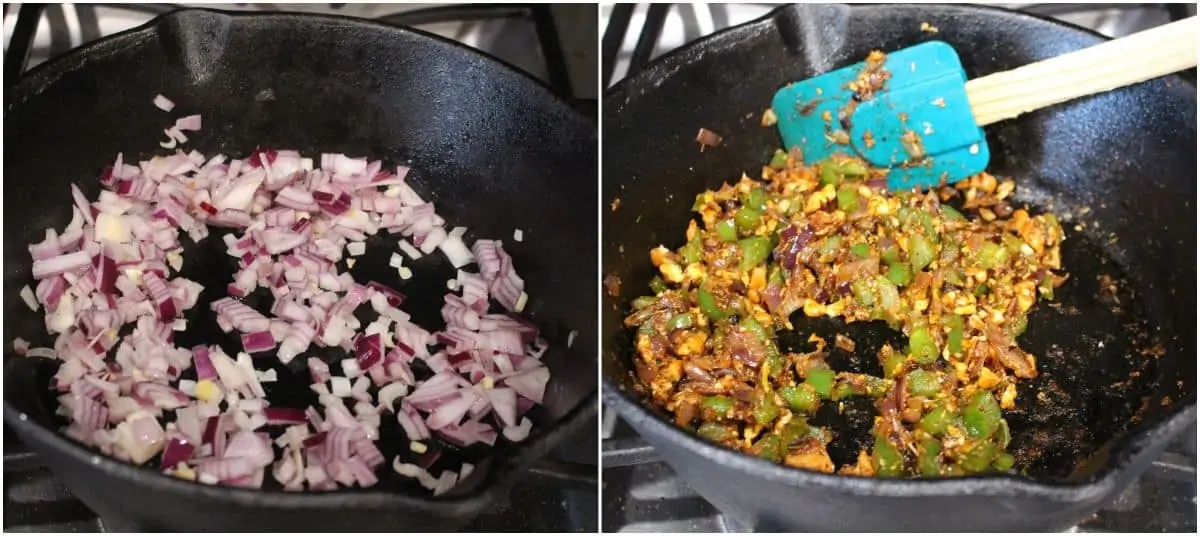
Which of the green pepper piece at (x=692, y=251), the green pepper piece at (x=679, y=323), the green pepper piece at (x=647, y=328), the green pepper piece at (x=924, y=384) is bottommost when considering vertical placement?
the green pepper piece at (x=924, y=384)

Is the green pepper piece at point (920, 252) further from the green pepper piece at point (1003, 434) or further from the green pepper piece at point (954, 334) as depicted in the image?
the green pepper piece at point (1003, 434)

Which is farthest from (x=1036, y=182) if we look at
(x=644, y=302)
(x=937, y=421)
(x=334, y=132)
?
(x=334, y=132)

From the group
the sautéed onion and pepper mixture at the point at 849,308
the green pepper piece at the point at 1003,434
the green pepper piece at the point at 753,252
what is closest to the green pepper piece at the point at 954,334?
the sautéed onion and pepper mixture at the point at 849,308

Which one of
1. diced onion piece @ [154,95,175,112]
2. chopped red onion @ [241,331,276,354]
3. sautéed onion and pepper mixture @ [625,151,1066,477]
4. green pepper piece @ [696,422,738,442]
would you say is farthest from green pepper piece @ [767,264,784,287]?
diced onion piece @ [154,95,175,112]

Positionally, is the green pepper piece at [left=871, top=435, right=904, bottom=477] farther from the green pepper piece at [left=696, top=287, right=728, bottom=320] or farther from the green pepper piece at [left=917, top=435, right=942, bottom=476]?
the green pepper piece at [left=696, top=287, right=728, bottom=320]

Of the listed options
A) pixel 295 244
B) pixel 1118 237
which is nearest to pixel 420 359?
pixel 295 244

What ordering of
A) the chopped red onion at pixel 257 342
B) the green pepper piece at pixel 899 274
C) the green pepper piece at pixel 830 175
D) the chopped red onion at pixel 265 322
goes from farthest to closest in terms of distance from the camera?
the green pepper piece at pixel 830 175, the green pepper piece at pixel 899 274, the chopped red onion at pixel 257 342, the chopped red onion at pixel 265 322

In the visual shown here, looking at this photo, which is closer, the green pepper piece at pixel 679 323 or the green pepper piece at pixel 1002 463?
the green pepper piece at pixel 1002 463

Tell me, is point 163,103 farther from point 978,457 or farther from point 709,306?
point 978,457
